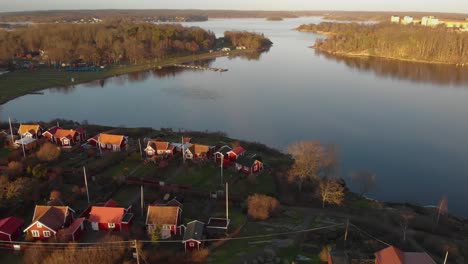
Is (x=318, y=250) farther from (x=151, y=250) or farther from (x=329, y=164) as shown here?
(x=329, y=164)

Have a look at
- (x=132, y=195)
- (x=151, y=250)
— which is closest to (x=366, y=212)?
(x=151, y=250)

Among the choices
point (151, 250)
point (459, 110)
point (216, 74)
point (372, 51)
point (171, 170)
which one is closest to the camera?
point (151, 250)

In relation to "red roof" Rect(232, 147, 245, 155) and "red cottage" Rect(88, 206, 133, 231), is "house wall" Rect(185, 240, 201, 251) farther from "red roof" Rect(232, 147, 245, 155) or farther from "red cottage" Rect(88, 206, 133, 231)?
"red roof" Rect(232, 147, 245, 155)

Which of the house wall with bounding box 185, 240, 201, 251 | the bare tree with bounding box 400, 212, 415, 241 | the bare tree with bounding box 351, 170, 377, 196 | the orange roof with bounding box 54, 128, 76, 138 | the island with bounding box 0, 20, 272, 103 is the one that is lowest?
the bare tree with bounding box 351, 170, 377, 196

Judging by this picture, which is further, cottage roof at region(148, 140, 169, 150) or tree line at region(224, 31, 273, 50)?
tree line at region(224, 31, 273, 50)

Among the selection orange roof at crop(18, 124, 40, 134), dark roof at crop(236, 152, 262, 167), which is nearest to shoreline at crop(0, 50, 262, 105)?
orange roof at crop(18, 124, 40, 134)

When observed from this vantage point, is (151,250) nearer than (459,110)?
Yes

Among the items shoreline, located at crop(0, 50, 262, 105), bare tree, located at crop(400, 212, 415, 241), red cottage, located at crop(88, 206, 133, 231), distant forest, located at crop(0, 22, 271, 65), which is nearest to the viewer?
red cottage, located at crop(88, 206, 133, 231)
